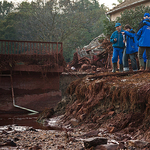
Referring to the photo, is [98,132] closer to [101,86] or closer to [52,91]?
[101,86]

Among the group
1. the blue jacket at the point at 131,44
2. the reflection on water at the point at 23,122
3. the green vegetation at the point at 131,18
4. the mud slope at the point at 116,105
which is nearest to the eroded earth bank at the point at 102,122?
the mud slope at the point at 116,105

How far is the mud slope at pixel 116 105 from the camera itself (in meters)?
5.88

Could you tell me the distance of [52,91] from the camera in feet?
45.5

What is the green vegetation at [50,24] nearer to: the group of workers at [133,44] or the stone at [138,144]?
the group of workers at [133,44]

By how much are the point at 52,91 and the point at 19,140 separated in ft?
26.8

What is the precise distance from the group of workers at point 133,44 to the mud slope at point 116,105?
1045mm

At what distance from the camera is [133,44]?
9.55 metres

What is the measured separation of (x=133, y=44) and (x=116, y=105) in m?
3.43

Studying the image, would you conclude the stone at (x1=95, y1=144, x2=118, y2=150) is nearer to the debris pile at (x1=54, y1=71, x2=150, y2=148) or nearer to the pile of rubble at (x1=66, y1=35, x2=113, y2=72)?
the debris pile at (x1=54, y1=71, x2=150, y2=148)

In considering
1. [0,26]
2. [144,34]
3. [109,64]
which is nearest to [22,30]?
[0,26]

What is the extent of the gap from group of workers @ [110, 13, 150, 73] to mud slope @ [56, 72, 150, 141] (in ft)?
3.43

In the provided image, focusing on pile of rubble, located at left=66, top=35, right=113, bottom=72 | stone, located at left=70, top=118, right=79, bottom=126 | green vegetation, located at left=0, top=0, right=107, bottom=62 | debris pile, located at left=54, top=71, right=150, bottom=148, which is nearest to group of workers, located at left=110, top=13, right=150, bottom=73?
Answer: debris pile, located at left=54, top=71, right=150, bottom=148

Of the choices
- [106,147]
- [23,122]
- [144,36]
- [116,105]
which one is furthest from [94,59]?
[106,147]

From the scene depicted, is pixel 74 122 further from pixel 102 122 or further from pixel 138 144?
pixel 138 144
